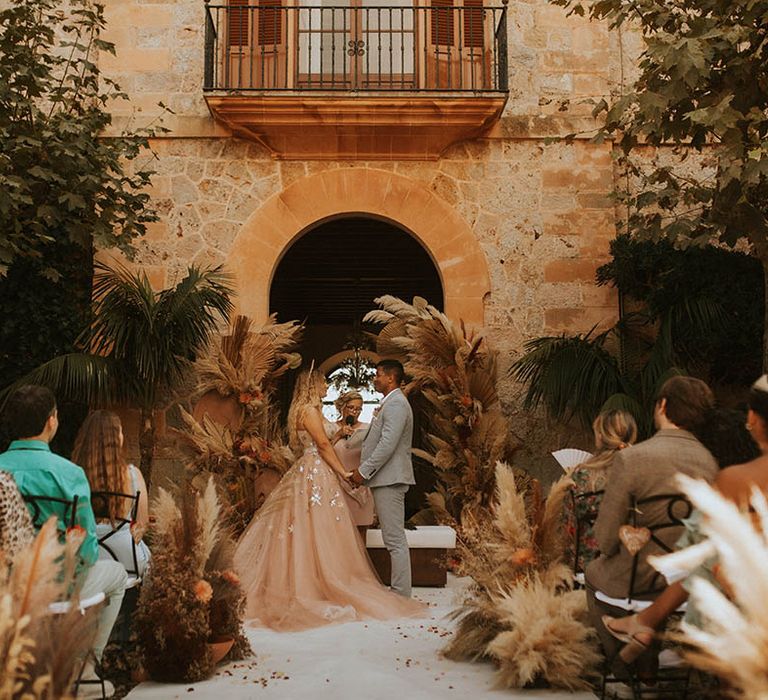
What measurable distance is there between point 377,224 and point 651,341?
4388 mm

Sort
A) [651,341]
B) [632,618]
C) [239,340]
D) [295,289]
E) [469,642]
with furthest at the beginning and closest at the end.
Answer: [295,289], [651,341], [239,340], [469,642], [632,618]

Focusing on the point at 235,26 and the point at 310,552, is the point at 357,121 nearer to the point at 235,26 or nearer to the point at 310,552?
the point at 235,26

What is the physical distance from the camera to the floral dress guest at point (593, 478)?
445 centimetres

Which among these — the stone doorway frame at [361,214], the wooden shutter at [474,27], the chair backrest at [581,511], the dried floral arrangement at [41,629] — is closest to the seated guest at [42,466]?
A: the dried floral arrangement at [41,629]

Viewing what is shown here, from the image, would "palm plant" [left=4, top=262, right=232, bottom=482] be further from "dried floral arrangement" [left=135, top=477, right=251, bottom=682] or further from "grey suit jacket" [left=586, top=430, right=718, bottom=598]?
"grey suit jacket" [left=586, top=430, right=718, bottom=598]

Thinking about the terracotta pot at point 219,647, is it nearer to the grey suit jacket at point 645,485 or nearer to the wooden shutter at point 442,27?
the grey suit jacket at point 645,485

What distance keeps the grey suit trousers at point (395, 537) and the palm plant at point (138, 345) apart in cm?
268

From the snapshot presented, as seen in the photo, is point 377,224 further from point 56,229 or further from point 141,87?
point 56,229

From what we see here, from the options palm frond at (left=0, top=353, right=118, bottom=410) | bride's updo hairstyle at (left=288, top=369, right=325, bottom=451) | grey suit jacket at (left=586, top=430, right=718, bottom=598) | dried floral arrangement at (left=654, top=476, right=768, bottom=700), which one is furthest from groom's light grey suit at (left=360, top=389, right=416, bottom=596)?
dried floral arrangement at (left=654, top=476, right=768, bottom=700)

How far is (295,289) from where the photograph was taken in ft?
53.0

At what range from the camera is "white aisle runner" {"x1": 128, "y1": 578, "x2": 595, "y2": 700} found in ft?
13.5

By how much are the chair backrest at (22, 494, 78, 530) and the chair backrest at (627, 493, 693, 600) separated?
2.11 m

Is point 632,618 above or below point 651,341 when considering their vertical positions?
below

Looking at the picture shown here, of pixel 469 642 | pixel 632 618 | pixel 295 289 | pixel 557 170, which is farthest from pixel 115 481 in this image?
pixel 295 289
